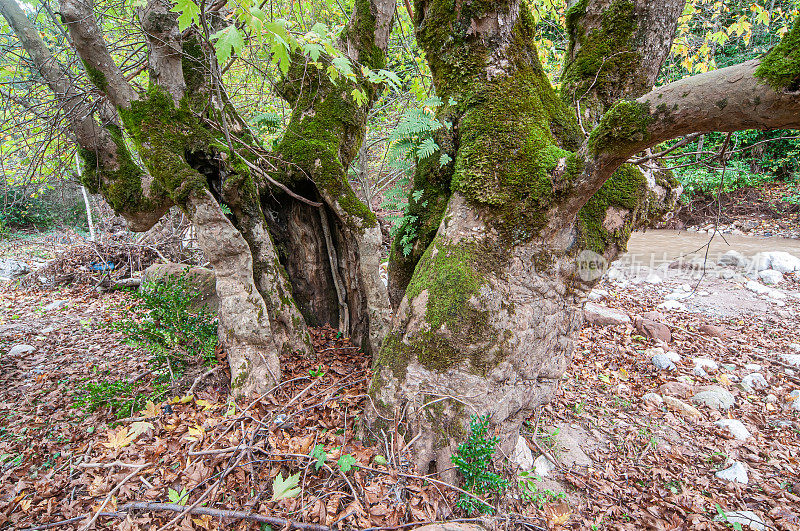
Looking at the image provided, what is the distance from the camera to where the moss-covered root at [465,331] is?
256 cm

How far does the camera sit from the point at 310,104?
155 inches

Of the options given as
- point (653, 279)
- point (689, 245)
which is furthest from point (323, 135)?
point (689, 245)

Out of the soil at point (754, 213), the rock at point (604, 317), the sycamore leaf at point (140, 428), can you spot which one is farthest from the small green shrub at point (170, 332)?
the soil at point (754, 213)

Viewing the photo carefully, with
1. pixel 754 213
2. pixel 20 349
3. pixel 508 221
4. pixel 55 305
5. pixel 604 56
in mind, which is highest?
pixel 604 56

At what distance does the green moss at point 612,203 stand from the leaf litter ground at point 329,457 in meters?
1.86

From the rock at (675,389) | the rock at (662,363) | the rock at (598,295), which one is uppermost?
the rock at (598,295)

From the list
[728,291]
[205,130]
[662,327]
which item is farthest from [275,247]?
[728,291]

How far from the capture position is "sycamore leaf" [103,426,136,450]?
109 inches

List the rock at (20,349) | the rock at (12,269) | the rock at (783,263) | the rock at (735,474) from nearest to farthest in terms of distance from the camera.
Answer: the rock at (735,474) → the rock at (20,349) → the rock at (783,263) → the rock at (12,269)

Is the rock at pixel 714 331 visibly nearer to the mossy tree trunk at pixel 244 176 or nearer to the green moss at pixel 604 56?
the green moss at pixel 604 56

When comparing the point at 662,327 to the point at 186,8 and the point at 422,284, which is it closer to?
the point at 422,284

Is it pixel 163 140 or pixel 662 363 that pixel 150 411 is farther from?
pixel 662 363

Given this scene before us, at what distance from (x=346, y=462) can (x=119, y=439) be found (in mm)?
1792

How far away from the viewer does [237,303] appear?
129 inches
